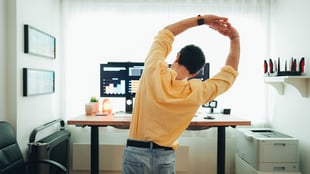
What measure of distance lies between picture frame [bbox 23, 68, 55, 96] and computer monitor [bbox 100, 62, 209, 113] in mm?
528

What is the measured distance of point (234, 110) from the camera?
314 cm

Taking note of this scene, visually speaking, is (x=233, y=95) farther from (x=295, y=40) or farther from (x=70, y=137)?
(x=70, y=137)

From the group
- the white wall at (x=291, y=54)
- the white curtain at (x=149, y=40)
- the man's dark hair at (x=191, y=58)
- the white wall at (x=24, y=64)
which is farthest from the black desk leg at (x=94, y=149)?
the white wall at (x=291, y=54)

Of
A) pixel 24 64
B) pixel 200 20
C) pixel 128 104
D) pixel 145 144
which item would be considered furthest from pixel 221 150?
pixel 24 64

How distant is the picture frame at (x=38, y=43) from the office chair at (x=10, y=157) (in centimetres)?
71

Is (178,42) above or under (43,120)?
above

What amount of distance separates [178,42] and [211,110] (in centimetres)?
86

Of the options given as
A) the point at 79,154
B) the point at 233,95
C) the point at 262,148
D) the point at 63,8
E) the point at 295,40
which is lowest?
the point at 79,154

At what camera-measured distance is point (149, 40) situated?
10.3 ft

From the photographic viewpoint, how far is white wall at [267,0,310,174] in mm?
2498

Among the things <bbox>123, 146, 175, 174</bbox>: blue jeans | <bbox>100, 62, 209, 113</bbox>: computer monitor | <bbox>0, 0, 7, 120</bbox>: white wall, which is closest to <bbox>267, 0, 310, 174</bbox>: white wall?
<bbox>100, 62, 209, 113</bbox>: computer monitor

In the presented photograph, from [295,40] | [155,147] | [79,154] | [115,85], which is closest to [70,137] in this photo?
[79,154]

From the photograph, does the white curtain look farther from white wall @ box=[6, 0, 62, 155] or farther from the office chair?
the office chair

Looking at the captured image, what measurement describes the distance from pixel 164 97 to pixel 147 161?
362mm
